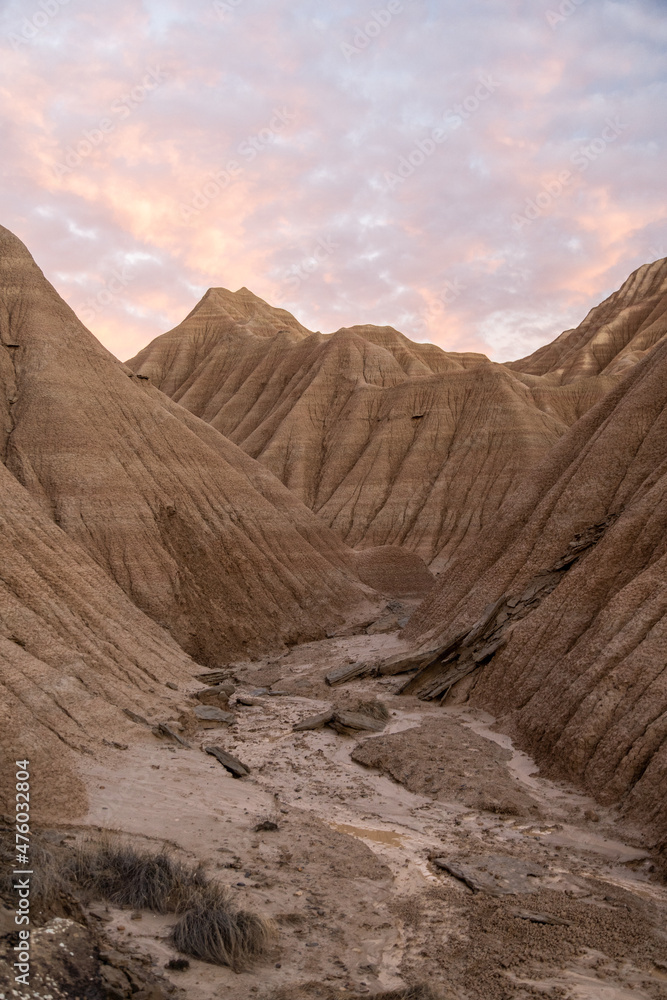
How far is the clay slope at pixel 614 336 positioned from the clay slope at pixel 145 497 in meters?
45.5

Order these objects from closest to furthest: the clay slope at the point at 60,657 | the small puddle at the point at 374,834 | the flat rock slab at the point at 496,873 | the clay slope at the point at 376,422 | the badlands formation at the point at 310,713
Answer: the badlands formation at the point at 310,713 < the flat rock slab at the point at 496,873 < the small puddle at the point at 374,834 < the clay slope at the point at 60,657 < the clay slope at the point at 376,422

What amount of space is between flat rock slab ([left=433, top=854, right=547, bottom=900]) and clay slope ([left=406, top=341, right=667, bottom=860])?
2.22m

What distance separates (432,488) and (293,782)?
41.2 metres

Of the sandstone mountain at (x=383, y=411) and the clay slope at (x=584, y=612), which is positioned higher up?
the sandstone mountain at (x=383, y=411)

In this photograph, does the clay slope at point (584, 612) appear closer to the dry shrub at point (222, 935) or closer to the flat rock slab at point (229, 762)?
the flat rock slab at point (229, 762)

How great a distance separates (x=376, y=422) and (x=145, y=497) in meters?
36.3

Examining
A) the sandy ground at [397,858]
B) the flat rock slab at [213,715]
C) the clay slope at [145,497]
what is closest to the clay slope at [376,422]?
the clay slope at [145,497]

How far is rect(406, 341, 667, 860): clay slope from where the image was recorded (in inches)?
485

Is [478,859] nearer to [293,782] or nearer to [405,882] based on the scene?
[405,882]

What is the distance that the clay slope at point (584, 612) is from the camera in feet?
40.5

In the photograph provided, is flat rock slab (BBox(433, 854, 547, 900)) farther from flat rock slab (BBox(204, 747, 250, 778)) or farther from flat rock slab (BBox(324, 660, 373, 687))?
flat rock slab (BBox(324, 660, 373, 687))

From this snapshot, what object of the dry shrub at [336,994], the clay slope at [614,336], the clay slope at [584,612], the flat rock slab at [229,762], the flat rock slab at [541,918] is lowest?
the flat rock slab at [229,762]

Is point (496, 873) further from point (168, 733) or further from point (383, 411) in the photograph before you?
point (383, 411)

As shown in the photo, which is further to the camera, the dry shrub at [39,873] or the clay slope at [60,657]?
the clay slope at [60,657]
